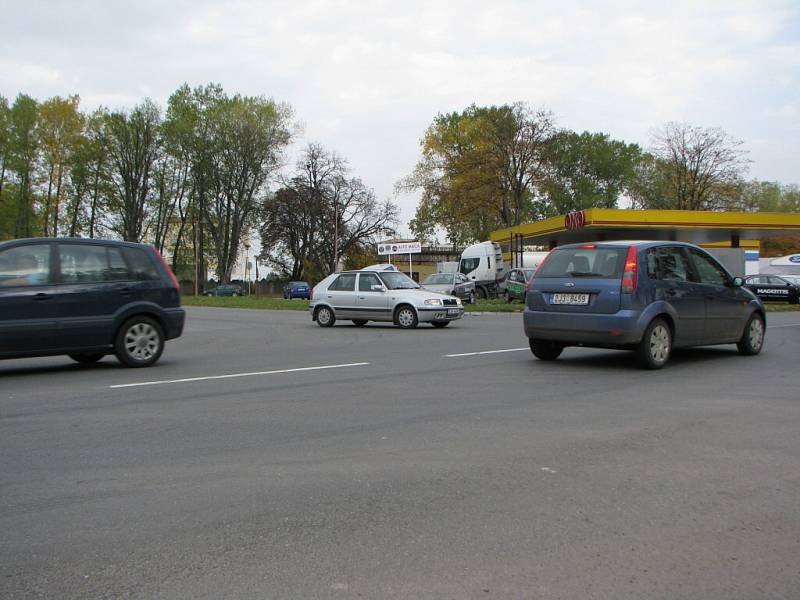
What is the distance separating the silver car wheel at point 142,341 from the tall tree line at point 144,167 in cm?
5193

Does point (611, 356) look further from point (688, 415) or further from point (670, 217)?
point (670, 217)

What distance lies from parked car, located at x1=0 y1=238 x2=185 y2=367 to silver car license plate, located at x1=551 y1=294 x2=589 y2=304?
544 cm

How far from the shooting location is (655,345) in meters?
10.2

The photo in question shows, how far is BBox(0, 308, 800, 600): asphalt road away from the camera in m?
3.40

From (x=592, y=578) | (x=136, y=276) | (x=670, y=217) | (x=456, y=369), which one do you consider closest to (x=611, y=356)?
(x=456, y=369)

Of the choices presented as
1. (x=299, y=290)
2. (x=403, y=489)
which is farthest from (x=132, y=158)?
(x=403, y=489)

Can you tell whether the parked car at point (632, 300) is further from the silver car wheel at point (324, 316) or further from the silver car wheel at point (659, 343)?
the silver car wheel at point (324, 316)

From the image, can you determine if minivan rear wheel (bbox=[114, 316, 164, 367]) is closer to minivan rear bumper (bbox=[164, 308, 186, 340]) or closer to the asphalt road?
minivan rear bumper (bbox=[164, 308, 186, 340])

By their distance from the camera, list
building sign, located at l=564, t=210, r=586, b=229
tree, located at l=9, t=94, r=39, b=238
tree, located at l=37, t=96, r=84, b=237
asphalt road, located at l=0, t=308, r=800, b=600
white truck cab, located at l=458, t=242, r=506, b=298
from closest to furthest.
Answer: asphalt road, located at l=0, t=308, r=800, b=600
building sign, located at l=564, t=210, r=586, b=229
white truck cab, located at l=458, t=242, r=506, b=298
tree, located at l=9, t=94, r=39, b=238
tree, located at l=37, t=96, r=84, b=237

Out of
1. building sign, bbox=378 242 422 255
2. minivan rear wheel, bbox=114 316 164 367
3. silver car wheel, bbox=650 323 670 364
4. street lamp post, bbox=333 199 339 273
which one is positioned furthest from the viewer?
street lamp post, bbox=333 199 339 273

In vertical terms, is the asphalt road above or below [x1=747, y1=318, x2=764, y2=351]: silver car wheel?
below

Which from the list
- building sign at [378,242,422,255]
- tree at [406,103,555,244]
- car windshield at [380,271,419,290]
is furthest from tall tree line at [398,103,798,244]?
car windshield at [380,271,419,290]

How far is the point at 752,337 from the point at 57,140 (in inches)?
2297

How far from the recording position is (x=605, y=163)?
255 feet
